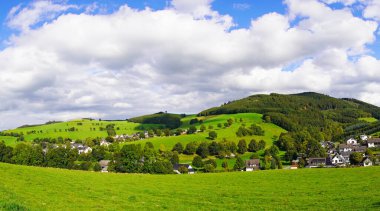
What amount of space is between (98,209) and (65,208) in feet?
7.28

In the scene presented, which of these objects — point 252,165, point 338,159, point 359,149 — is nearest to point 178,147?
point 252,165

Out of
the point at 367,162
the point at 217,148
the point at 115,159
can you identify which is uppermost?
the point at 115,159

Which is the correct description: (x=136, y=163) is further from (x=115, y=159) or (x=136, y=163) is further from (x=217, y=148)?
(x=217, y=148)

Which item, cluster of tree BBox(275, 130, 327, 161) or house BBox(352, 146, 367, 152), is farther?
house BBox(352, 146, 367, 152)

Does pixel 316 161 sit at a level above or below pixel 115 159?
below

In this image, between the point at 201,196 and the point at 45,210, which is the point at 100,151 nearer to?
the point at 201,196

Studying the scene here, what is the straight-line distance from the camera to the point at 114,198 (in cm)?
3081

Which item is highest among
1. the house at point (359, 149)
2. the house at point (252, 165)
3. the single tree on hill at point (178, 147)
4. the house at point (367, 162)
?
the single tree on hill at point (178, 147)

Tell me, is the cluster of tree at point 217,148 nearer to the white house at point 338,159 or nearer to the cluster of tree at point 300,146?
the cluster of tree at point 300,146

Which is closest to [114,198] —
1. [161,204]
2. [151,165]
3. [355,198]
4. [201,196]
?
[161,204]

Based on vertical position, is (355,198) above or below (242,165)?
above

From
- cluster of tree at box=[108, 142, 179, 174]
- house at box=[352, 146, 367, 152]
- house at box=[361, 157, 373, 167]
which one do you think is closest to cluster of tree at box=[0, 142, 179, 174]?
cluster of tree at box=[108, 142, 179, 174]

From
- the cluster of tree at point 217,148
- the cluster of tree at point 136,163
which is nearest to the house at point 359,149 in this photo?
the cluster of tree at point 217,148

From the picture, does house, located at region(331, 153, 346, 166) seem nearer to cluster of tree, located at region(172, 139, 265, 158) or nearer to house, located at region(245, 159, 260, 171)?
house, located at region(245, 159, 260, 171)
